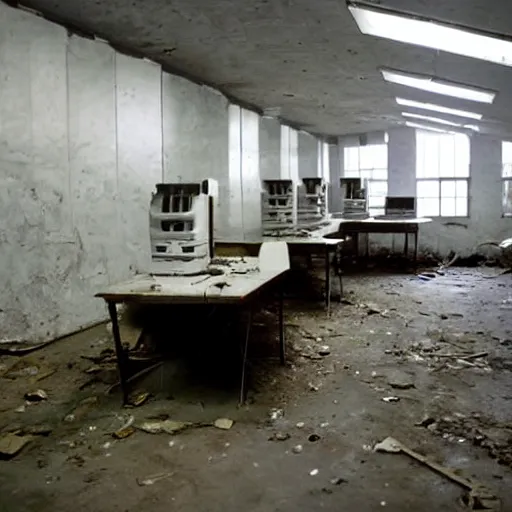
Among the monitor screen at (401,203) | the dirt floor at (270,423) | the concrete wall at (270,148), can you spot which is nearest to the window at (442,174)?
the monitor screen at (401,203)

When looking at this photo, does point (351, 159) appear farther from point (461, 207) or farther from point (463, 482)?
point (463, 482)

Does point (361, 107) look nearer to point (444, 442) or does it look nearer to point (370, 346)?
point (370, 346)

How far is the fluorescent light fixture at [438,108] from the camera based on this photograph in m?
7.65

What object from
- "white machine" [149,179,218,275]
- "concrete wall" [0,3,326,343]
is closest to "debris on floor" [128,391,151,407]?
"white machine" [149,179,218,275]

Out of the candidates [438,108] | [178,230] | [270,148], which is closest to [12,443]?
[178,230]

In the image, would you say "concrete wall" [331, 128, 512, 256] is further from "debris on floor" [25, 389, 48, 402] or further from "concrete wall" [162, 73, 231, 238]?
"debris on floor" [25, 389, 48, 402]

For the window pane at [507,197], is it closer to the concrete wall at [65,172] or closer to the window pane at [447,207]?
the window pane at [447,207]

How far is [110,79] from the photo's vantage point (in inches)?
218

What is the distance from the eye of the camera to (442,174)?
1128 centimetres

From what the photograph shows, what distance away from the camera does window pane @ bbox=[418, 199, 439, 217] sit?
11469 millimetres

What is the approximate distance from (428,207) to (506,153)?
5.88 ft

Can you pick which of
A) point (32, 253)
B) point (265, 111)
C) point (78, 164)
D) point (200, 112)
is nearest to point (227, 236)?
point (200, 112)

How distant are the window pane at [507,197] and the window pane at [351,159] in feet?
10.0

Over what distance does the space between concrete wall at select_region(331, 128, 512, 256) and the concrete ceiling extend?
11.2 feet
